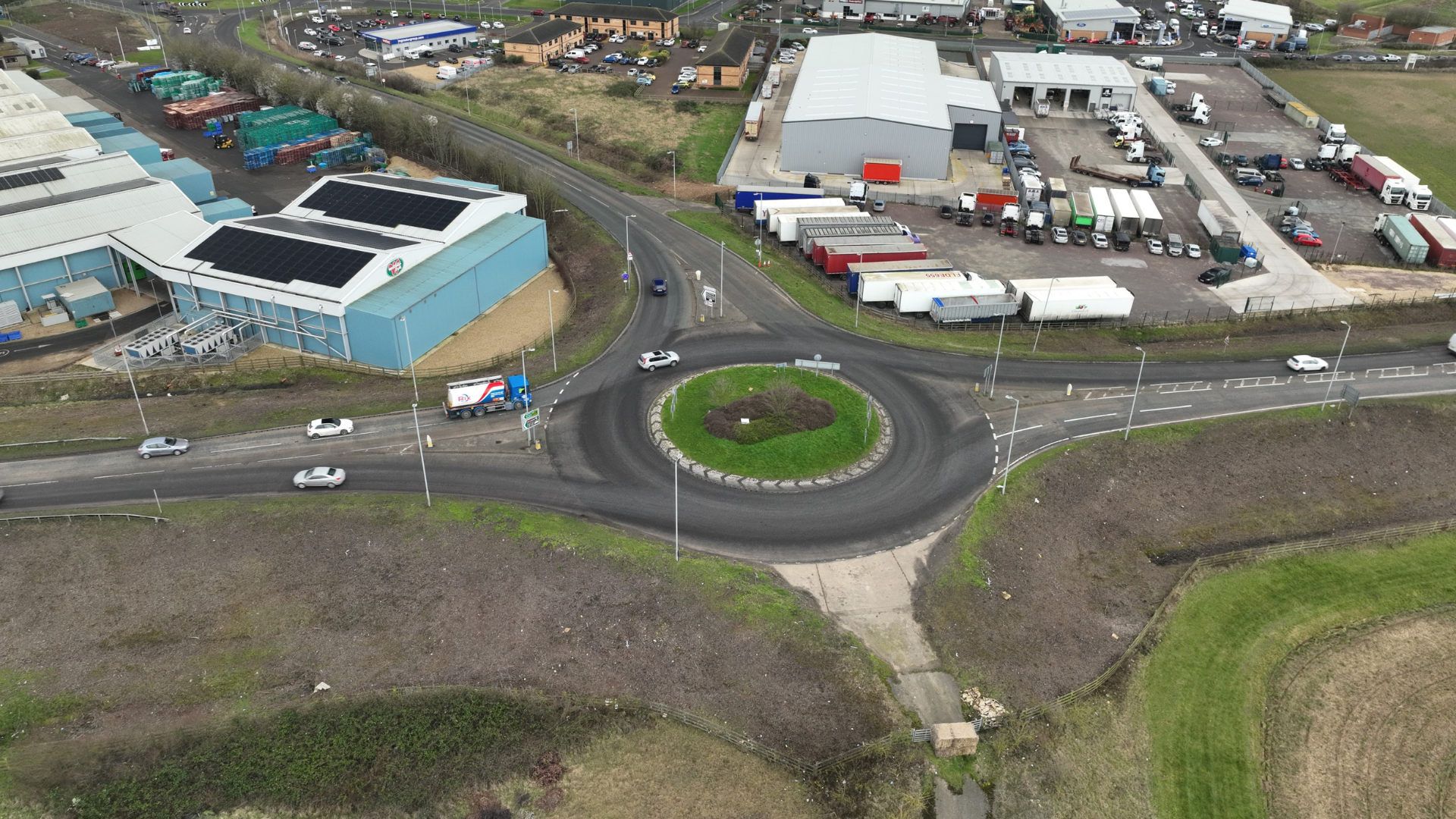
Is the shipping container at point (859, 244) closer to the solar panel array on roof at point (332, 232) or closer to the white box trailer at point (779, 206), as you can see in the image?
the white box trailer at point (779, 206)

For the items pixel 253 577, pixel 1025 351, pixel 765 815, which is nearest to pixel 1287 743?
pixel 765 815

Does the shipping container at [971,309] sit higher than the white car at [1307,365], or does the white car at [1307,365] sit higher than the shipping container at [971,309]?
the shipping container at [971,309]

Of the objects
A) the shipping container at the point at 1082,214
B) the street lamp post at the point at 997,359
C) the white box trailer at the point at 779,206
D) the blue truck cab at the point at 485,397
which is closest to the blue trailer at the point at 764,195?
the white box trailer at the point at 779,206

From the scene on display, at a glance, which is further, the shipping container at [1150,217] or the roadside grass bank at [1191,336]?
the shipping container at [1150,217]

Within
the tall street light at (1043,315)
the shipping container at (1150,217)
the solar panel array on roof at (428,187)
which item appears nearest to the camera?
the tall street light at (1043,315)

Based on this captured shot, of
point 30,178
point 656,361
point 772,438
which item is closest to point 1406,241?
point 772,438

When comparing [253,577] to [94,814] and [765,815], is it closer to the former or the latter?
[94,814]
